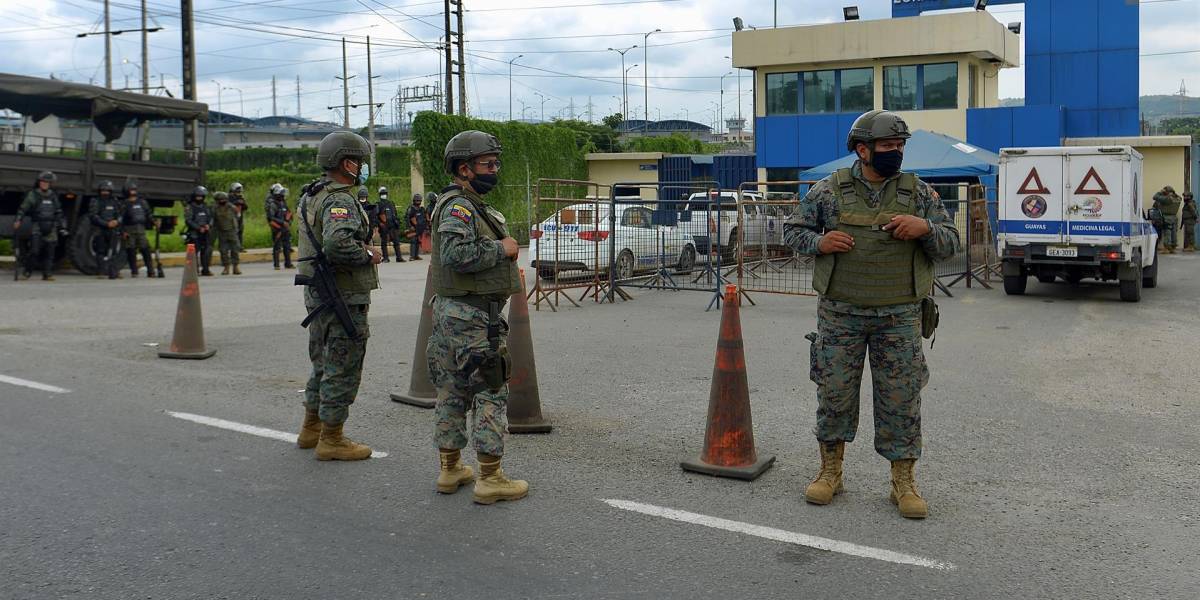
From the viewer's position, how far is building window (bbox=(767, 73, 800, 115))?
35562 mm

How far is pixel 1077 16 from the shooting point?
34.5m

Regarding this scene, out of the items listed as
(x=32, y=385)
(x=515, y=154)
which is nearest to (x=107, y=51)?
(x=515, y=154)

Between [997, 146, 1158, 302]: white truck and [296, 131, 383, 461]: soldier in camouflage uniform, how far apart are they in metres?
12.4

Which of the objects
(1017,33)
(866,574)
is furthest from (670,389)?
(1017,33)

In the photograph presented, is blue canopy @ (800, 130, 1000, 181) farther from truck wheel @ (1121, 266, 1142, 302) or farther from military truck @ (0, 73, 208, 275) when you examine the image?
military truck @ (0, 73, 208, 275)

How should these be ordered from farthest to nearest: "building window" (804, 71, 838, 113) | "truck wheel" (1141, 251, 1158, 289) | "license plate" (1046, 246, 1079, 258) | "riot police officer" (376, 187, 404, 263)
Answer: "building window" (804, 71, 838, 113) < "riot police officer" (376, 187, 404, 263) < "truck wheel" (1141, 251, 1158, 289) < "license plate" (1046, 246, 1079, 258)

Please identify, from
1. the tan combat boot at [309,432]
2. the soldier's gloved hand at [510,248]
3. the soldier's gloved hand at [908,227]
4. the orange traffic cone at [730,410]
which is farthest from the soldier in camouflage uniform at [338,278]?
the soldier's gloved hand at [908,227]

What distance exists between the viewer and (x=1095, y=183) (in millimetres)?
15805

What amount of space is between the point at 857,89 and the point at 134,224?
23.2 metres

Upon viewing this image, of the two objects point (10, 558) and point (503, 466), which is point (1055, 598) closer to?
point (503, 466)

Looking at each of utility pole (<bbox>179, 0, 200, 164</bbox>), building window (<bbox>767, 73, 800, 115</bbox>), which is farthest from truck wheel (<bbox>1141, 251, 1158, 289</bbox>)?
utility pole (<bbox>179, 0, 200, 164</bbox>)

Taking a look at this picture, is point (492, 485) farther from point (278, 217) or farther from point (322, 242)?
point (278, 217)

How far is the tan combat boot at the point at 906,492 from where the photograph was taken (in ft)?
17.1

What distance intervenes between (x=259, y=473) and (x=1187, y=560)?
4.62 meters
